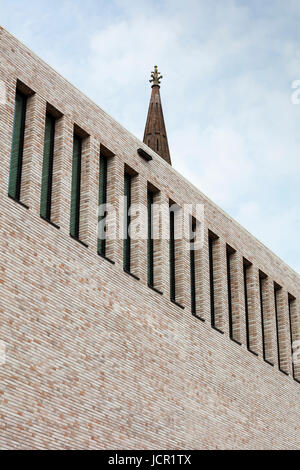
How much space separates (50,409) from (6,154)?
5.80m

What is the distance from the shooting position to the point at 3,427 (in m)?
15.5

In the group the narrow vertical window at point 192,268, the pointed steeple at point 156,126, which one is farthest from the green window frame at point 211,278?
the pointed steeple at point 156,126

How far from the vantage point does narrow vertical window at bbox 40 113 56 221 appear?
19.0 metres

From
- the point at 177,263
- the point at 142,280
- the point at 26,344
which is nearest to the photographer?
the point at 26,344

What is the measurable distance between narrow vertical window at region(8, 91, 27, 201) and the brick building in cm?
3

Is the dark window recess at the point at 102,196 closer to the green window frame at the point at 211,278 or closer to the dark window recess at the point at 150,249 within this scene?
the dark window recess at the point at 150,249

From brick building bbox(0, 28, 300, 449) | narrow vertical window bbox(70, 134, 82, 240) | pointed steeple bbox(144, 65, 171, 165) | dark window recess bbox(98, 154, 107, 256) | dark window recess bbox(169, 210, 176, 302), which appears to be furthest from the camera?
pointed steeple bbox(144, 65, 171, 165)

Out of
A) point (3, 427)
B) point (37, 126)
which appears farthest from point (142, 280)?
point (3, 427)

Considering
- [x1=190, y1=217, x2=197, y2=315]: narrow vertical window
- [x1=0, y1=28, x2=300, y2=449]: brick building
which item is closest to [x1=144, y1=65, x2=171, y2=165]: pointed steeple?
[x1=0, y1=28, x2=300, y2=449]: brick building

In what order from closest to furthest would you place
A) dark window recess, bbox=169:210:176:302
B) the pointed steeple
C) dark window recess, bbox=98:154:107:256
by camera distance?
1. dark window recess, bbox=98:154:107:256
2. dark window recess, bbox=169:210:176:302
3. the pointed steeple

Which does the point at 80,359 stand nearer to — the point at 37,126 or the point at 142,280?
the point at 142,280

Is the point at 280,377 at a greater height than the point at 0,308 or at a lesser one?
greater

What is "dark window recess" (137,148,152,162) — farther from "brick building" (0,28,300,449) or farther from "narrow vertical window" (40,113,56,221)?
"narrow vertical window" (40,113,56,221)

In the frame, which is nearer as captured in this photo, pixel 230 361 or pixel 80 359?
pixel 80 359
